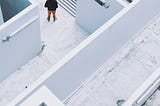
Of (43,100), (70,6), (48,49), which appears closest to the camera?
(43,100)

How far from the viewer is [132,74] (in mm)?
9492

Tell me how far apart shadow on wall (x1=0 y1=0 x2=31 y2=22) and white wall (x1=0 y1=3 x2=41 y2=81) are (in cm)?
58

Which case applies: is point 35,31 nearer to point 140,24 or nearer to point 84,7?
point 84,7

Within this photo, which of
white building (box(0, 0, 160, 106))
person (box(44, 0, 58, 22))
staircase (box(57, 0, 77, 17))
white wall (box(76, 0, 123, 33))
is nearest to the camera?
white building (box(0, 0, 160, 106))

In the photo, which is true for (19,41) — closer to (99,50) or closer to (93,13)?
(99,50)

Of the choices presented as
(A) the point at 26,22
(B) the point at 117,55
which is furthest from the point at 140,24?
(A) the point at 26,22

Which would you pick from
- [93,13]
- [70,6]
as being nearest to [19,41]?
[93,13]

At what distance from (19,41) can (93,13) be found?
7.16 ft

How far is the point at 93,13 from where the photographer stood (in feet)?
31.0

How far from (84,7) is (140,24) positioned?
1.65m

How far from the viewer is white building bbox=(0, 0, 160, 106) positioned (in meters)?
7.46

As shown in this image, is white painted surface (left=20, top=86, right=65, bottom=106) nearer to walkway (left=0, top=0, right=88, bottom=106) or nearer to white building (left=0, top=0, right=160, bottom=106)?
white building (left=0, top=0, right=160, bottom=106)

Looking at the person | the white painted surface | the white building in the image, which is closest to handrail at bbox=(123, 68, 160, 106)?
the white building

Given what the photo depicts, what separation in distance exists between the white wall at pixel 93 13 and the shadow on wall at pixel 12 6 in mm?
1576
